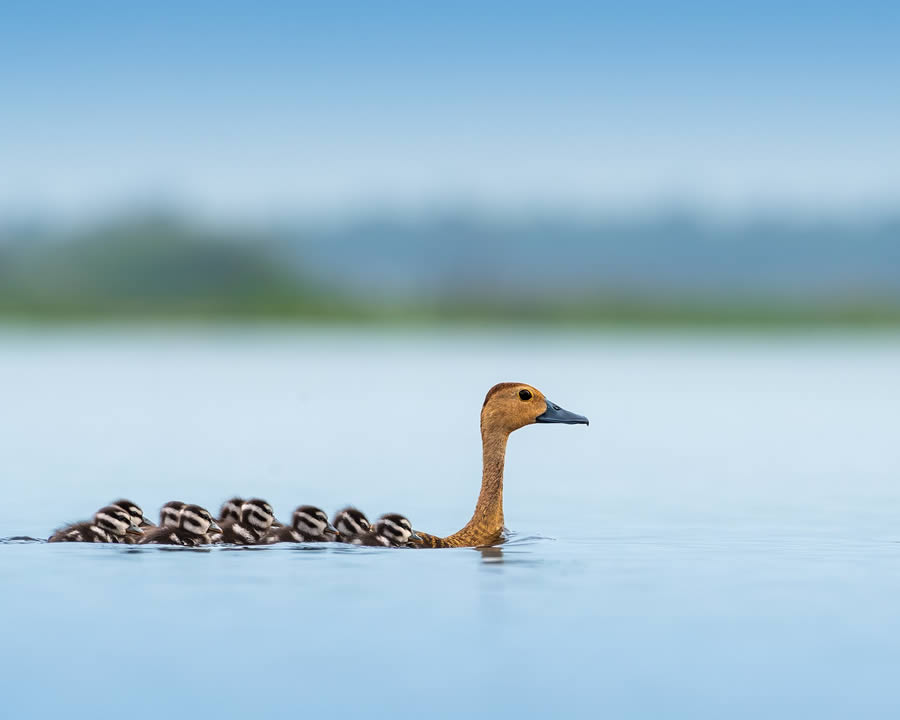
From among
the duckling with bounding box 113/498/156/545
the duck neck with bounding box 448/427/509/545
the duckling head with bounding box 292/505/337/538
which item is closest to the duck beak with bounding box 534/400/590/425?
the duck neck with bounding box 448/427/509/545

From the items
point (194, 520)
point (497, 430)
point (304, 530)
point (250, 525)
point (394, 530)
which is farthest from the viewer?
point (497, 430)

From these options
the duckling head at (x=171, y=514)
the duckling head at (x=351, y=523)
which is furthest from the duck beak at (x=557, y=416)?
the duckling head at (x=171, y=514)

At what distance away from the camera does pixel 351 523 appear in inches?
560

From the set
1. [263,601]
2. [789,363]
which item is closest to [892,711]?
[263,601]

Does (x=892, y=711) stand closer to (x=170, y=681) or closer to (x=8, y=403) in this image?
(x=170, y=681)

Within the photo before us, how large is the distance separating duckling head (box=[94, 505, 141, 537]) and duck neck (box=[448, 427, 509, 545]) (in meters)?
2.90

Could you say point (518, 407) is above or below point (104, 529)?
above

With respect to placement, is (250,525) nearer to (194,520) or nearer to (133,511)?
(194,520)

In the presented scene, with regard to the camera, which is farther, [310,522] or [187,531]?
[310,522]

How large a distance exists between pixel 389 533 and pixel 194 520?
66.0 inches

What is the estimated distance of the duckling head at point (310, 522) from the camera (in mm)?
14227

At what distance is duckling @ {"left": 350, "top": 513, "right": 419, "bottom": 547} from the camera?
46.1ft

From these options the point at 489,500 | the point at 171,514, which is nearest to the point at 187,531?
the point at 171,514

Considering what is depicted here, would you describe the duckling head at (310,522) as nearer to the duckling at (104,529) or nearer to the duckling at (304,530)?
the duckling at (304,530)
